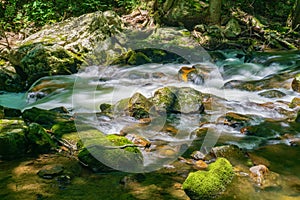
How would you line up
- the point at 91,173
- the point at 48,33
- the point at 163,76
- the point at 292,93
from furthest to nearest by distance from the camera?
1. the point at 48,33
2. the point at 163,76
3. the point at 292,93
4. the point at 91,173

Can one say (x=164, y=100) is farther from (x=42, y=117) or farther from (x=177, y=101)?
(x=42, y=117)

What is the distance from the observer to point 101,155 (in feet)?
11.3

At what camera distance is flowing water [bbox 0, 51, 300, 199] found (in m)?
4.34

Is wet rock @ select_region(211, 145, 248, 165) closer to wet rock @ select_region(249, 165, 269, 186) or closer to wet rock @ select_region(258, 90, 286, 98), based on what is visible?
wet rock @ select_region(249, 165, 269, 186)

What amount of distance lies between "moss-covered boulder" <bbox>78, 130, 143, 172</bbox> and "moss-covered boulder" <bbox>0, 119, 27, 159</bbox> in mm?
778

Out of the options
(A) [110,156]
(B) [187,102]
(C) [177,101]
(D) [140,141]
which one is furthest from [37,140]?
(B) [187,102]

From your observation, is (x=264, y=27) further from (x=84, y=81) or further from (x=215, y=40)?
(x=84, y=81)

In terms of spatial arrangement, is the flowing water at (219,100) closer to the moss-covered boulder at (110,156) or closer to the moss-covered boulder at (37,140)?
the moss-covered boulder at (110,156)

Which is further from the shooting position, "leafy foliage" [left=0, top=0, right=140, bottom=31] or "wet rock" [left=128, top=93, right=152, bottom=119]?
"leafy foliage" [left=0, top=0, right=140, bottom=31]

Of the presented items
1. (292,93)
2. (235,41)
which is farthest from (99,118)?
(235,41)

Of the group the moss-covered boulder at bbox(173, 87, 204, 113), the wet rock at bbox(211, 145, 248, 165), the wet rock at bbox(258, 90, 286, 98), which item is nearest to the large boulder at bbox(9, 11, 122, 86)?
the moss-covered boulder at bbox(173, 87, 204, 113)

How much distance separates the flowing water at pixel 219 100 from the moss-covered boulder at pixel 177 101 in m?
0.19

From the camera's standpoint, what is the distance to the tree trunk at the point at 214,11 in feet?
42.2

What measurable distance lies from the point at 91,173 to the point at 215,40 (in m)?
9.80
